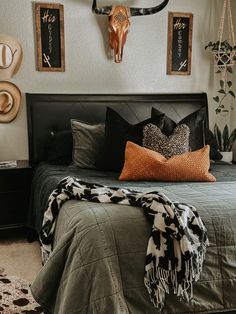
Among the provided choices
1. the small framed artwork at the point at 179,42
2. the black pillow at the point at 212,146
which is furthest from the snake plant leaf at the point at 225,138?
the small framed artwork at the point at 179,42

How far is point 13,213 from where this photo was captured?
3189 mm

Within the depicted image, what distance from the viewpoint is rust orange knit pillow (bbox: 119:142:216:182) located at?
253 cm

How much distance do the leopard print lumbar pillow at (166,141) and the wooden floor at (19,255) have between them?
46.6 inches

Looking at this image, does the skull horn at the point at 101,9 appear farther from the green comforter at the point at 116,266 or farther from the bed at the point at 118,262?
the green comforter at the point at 116,266

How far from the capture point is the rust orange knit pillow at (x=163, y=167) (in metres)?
2.53

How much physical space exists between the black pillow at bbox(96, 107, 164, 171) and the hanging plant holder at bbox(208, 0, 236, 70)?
1223 mm

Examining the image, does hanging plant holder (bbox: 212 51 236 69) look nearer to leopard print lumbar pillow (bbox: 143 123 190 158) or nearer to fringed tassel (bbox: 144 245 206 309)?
leopard print lumbar pillow (bbox: 143 123 190 158)

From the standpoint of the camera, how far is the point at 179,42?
382 centimetres

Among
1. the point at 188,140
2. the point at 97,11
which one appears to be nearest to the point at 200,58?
the point at 97,11

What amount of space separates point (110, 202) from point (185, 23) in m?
2.59

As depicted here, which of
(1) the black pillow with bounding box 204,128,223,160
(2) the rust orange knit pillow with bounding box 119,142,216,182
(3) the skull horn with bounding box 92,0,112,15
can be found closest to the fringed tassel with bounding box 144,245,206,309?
(2) the rust orange knit pillow with bounding box 119,142,216,182

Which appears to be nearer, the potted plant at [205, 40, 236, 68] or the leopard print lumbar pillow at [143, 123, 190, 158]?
the leopard print lumbar pillow at [143, 123, 190, 158]

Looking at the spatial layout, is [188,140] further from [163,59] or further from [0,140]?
[0,140]

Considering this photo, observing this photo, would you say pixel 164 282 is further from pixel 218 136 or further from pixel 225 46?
pixel 225 46
